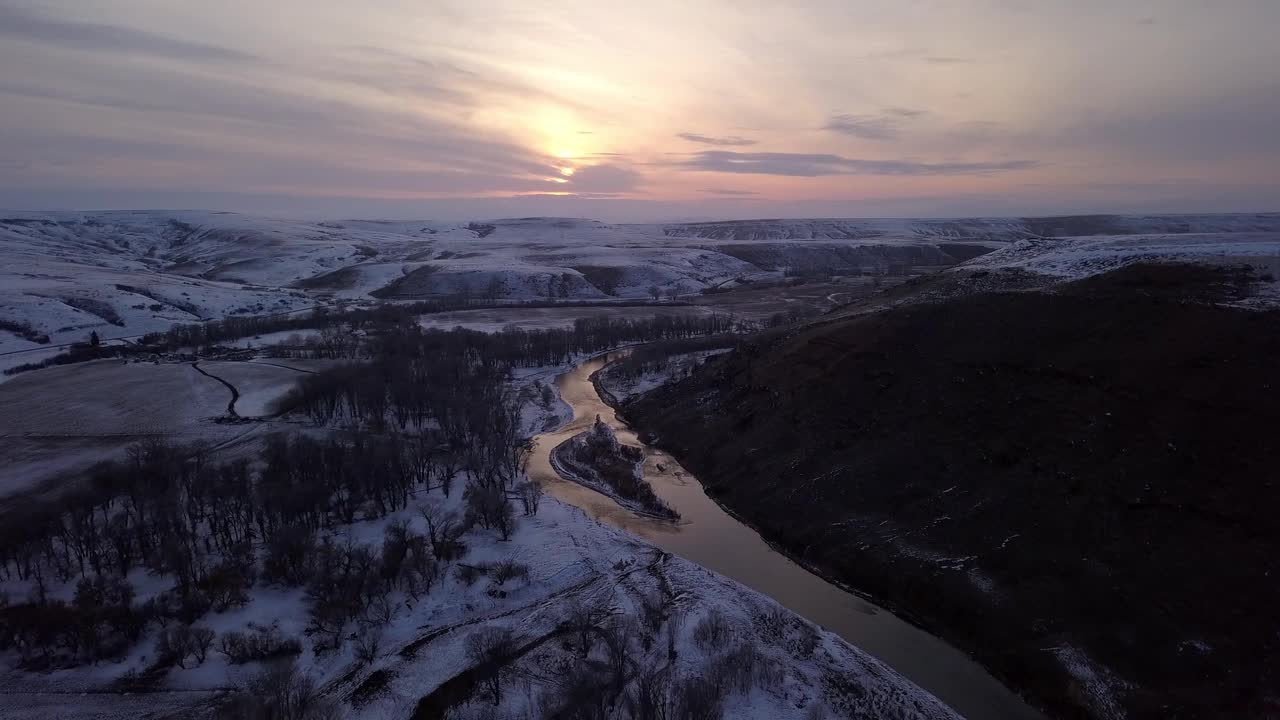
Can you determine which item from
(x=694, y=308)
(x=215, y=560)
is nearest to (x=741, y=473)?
(x=215, y=560)

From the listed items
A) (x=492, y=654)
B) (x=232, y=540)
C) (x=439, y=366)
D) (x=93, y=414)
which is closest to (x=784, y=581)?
(x=492, y=654)

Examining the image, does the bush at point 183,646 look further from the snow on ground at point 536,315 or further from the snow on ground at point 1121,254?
the snow on ground at point 536,315

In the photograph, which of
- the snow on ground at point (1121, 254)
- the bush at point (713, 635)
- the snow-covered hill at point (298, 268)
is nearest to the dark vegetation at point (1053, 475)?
the snow on ground at point (1121, 254)

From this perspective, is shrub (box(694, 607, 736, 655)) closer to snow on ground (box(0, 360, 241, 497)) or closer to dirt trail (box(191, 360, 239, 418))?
snow on ground (box(0, 360, 241, 497))

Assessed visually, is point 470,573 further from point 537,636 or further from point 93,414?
point 93,414

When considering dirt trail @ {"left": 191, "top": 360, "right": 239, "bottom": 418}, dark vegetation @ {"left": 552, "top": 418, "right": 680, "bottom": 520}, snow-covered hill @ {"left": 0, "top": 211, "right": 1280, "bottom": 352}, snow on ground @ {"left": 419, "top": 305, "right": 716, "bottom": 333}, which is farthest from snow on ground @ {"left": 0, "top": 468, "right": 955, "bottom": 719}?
snow on ground @ {"left": 419, "top": 305, "right": 716, "bottom": 333}

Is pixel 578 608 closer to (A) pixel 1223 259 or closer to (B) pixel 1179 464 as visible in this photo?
(B) pixel 1179 464
